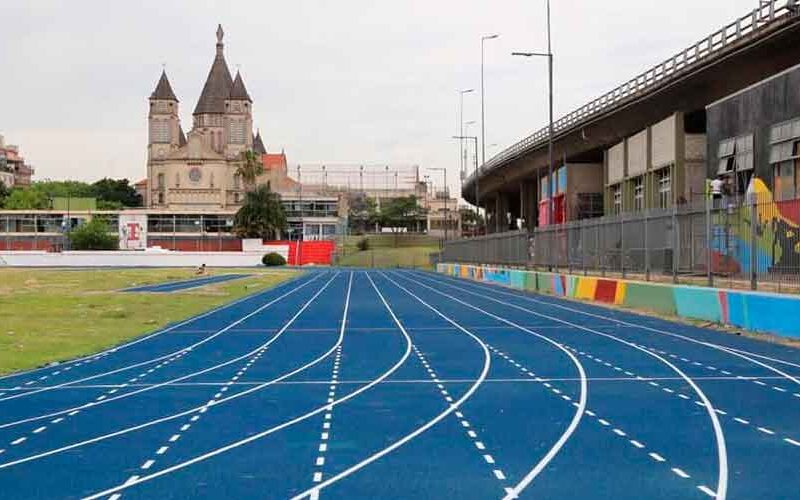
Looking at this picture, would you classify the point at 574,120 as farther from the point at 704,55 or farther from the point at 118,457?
the point at 118,457

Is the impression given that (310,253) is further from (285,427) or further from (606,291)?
(285,427)

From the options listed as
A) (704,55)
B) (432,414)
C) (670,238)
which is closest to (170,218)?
(704,55)

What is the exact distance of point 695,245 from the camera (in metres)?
23.7

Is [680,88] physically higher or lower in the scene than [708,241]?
higher

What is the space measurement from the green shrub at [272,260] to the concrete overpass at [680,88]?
28.6 metres

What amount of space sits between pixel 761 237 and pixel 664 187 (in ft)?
102

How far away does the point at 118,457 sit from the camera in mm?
8539

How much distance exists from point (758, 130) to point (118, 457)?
31.8 meters

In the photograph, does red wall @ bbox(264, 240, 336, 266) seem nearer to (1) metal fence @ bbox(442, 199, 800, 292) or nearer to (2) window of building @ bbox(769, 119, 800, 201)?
(1) metal fence @ bbox(442, 199, 800, 292)

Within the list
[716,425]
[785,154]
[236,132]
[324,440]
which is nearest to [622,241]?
[785,154]

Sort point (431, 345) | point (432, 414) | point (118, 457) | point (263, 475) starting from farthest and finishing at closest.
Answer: point (431, 345), point (432, 414), point (118, 457), point (263, 475)

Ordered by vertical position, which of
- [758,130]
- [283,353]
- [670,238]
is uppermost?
[758,130]

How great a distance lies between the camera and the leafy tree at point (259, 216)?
115 m

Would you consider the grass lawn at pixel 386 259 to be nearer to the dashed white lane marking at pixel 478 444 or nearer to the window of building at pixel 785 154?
the window of building at pixel 785 154
